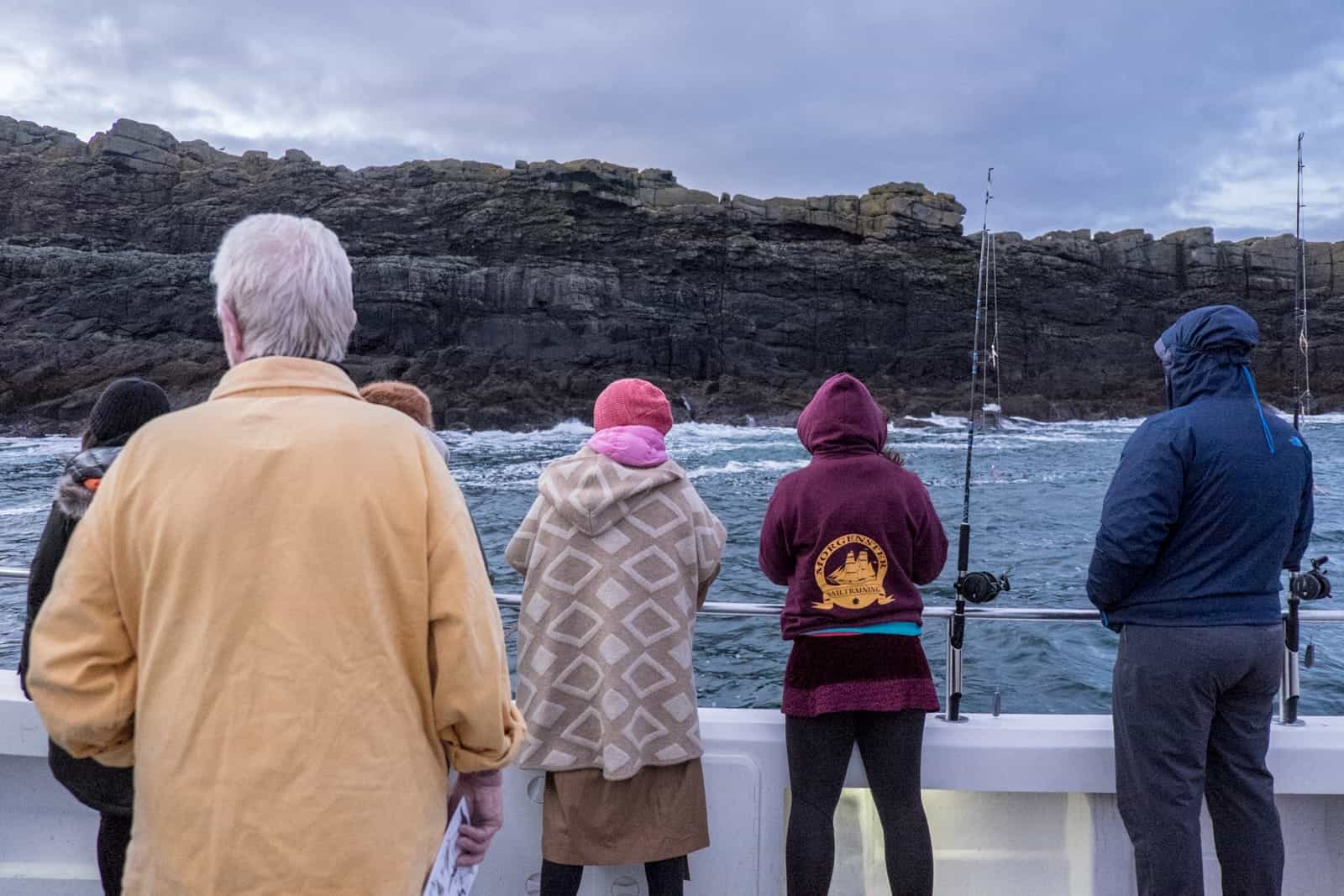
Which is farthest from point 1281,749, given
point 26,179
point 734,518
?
point 26,179

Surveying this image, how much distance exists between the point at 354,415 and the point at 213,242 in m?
43.2

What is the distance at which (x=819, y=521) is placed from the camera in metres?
2.01

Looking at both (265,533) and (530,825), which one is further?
(530,825)

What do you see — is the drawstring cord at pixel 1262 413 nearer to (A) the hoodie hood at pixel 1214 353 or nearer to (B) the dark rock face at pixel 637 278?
(A) the hoodie hood at pixel 1214 353

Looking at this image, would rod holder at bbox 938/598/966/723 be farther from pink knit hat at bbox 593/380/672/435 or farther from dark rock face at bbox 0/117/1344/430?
dark rock face at bbox 0/117/1344/430

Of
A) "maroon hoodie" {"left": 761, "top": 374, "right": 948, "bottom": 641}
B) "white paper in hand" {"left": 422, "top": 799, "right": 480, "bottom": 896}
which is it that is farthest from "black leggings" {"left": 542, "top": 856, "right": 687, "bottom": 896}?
"white paper in hand" {"left": 422, "top": 799, "right": 480, "bottom": 896}

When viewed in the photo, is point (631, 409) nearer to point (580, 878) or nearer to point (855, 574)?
point (855, 574)

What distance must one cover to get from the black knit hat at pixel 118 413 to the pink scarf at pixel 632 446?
33.6 inches

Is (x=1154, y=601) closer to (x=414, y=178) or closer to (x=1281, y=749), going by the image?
(x=1281, y=749)

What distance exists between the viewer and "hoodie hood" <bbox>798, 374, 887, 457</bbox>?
81.4 inches

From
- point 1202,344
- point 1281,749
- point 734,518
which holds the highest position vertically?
point 1202,344

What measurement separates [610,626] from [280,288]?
3.37 feet

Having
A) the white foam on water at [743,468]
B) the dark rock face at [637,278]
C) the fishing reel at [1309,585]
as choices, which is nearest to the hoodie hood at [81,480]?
the fishing reel at [1309,585]

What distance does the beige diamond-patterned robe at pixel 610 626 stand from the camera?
189 centimetres
